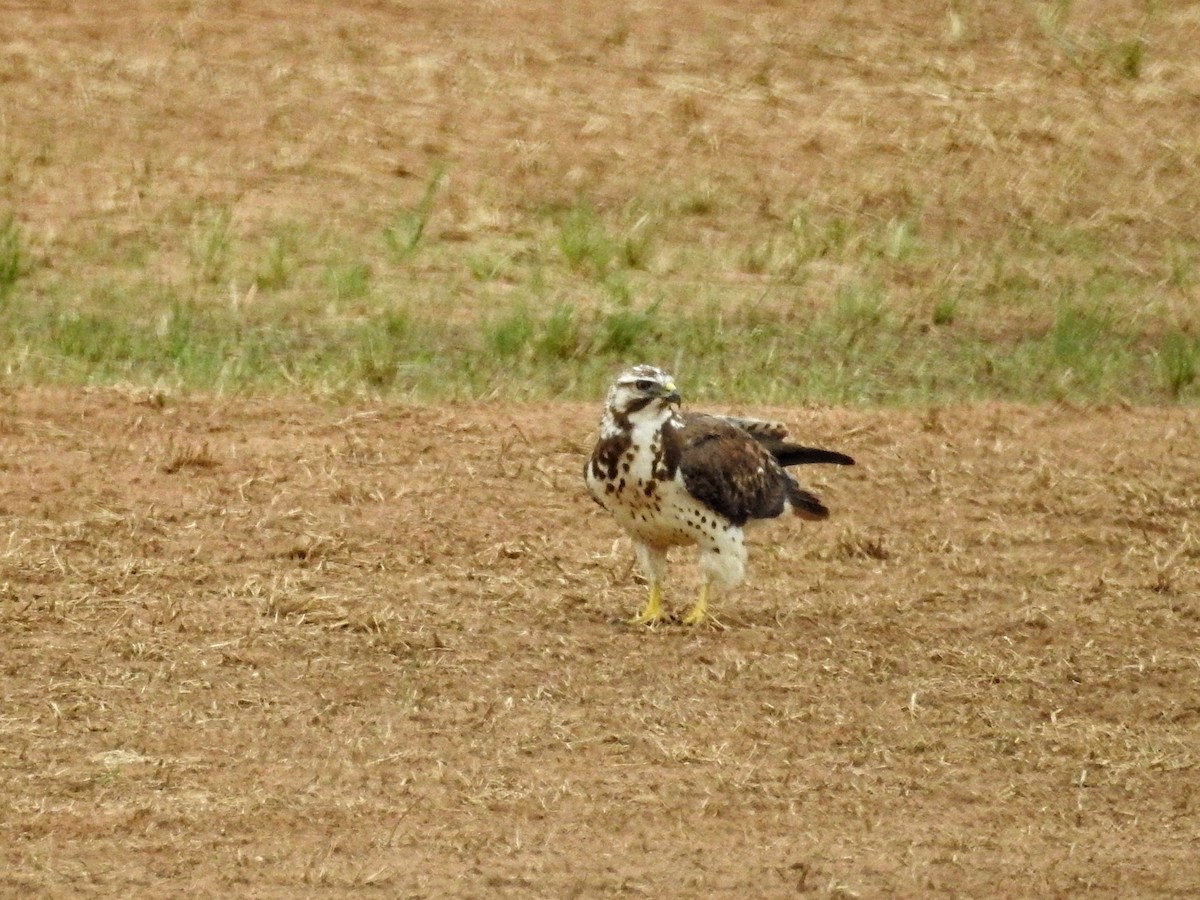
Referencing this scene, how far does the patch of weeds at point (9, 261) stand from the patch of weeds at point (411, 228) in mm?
2087

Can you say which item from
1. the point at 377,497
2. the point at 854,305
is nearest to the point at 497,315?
the point at 854,305

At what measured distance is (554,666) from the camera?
7.80 m

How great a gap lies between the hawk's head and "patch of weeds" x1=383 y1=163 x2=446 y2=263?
656 cm

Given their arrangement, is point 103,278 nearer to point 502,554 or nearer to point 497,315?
point 497,315

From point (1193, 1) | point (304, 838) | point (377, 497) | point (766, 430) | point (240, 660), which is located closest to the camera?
point (304, 838)

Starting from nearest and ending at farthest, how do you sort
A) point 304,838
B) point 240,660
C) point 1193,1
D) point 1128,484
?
point 304,838 < point 240,660 < point 1128,484 < point 1193,1

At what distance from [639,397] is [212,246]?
6433 mm

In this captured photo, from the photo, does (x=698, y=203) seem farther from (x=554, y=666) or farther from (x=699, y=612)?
(x=554, y=666)

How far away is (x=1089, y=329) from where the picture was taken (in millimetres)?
13328

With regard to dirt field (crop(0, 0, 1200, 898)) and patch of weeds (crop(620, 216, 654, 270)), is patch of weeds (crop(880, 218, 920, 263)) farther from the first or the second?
patch of weeds (crop(620, 216, 654, 270))

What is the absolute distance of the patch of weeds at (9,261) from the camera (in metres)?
13.0

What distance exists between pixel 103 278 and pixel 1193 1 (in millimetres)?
9106

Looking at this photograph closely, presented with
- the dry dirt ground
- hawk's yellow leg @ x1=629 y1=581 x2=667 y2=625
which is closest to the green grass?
the dry dirt ground

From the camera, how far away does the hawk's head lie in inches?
303
